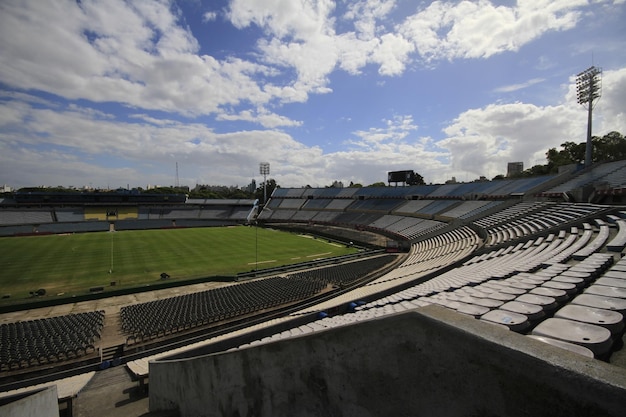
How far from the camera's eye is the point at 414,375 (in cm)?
319

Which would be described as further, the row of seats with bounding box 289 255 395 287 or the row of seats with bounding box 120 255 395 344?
the row of seats with bounding box 289 255 395 287

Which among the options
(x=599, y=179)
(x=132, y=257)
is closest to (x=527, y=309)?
(x=599, y=179)

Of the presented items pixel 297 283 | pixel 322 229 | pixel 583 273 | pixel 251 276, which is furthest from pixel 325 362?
pixel 322 229

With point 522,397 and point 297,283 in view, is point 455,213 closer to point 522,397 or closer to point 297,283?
point 297,283

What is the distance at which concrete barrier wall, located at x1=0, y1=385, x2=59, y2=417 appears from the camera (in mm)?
5066

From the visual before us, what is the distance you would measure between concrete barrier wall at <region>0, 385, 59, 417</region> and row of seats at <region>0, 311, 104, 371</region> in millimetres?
11267

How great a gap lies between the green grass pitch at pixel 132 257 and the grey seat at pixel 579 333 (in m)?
29.4

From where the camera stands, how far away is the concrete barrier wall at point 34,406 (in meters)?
5.07

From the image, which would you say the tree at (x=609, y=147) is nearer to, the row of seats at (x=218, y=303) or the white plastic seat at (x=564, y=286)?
the row of seats at (x=218, y=303)

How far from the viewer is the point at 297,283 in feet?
86.2

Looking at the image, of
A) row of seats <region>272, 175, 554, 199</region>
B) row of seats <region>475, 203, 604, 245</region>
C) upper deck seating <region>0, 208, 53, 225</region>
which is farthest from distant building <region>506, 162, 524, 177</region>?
upper deck seating <region>0, 208, 53, 225</region>

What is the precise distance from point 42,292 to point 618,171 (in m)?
54.8

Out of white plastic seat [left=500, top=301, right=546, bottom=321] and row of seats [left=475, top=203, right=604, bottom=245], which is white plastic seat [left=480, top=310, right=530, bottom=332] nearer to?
white plastic seat [left=500, top=301, right=546, bottom=321]

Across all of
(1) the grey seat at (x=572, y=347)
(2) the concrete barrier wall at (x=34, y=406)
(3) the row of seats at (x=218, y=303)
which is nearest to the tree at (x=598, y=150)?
(3) the row of seats at (x=218, y=303)
